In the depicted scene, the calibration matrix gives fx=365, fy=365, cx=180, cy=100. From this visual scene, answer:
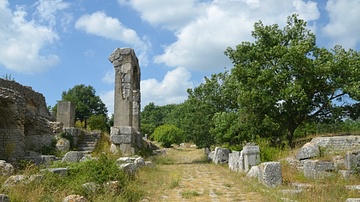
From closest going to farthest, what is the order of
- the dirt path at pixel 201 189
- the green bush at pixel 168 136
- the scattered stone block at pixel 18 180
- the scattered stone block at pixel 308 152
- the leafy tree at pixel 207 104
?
the scattered stone block at pixel 18 180 < the dirt path at pixel 201 189 < the scattered stone block at pixel 308 152 < the leafy tree at pixel 207 104 < the green bush at pixel 168 136

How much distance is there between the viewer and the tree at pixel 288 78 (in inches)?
599

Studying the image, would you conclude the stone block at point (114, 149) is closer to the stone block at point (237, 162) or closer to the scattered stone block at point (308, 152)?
the stone block at point (237, 162)

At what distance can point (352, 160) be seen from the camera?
10.6 metres

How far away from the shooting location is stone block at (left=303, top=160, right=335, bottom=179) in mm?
10391

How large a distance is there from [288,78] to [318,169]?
6.23m

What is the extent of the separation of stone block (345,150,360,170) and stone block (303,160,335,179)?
0.40 meters

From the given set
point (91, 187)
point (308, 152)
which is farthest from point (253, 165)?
point (91, 187)

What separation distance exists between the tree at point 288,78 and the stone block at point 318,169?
14.6 feet

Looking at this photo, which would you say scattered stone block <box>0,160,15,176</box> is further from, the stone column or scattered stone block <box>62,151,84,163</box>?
the stone column

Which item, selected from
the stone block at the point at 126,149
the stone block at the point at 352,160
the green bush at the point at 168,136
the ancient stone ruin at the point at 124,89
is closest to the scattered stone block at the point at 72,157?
the stone block at the point at 126,149

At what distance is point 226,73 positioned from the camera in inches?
1071

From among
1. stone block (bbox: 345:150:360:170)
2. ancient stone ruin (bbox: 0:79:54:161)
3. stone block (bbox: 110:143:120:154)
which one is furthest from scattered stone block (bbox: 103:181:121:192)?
stone block (bbox: 110:143:120:154)

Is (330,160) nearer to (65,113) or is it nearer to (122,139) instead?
(122,139)

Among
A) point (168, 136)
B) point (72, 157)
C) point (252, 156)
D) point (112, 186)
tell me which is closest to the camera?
point (112, 186)
